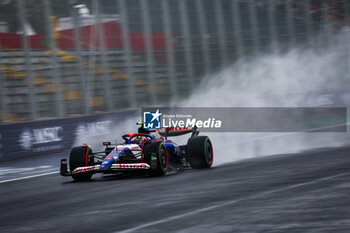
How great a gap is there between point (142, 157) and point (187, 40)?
1707 centimetres

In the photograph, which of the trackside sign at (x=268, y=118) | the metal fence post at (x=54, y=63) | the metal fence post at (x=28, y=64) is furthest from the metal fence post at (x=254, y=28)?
the metal fence post at (x=28, y=64)

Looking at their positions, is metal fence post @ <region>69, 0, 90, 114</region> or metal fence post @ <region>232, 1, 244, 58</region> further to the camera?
metal fence post @ <region>232, 1, 244, 58</region>

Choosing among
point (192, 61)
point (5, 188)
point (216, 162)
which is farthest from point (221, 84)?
point (5, 188)

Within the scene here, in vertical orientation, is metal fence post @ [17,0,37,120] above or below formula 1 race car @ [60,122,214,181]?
above

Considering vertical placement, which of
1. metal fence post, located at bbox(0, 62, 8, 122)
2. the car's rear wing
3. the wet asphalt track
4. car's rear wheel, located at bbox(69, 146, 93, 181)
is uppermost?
metal fence post, located at bbox(0, 62, 8, 122)

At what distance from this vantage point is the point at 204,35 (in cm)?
2739

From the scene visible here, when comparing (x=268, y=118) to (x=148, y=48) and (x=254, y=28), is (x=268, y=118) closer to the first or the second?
(x=148, y=48)

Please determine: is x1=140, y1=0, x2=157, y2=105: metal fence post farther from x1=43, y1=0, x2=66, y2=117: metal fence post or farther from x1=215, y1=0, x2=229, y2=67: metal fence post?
x1=43, y1=0, x2=66, y2=117: metal fence post

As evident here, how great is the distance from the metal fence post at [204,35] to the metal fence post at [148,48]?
134 inches

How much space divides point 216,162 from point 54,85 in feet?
31.5

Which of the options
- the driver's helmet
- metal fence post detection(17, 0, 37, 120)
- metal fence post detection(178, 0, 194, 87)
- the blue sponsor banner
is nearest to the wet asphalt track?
the driver's helmet

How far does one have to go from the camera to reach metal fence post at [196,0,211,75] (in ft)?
89.5

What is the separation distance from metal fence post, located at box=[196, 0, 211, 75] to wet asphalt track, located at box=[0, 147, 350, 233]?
16409mm

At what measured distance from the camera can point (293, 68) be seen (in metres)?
28.5
